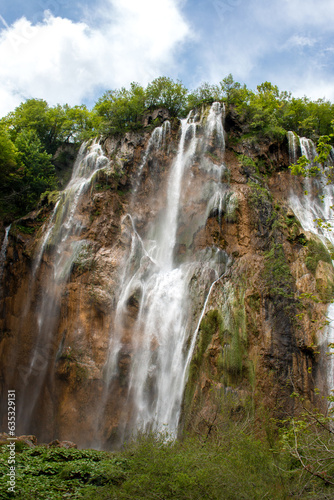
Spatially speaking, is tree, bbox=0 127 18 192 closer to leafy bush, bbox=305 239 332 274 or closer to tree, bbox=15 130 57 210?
tree, bbox=15 130 57 210

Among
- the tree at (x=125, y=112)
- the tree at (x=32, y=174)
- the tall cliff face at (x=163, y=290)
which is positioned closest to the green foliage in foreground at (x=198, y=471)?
the tall cliff face at (x=163, y=290)

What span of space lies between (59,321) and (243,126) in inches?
681

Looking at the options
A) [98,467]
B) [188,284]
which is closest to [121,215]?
[188,284]

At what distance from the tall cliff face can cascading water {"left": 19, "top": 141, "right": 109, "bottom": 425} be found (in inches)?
3.2

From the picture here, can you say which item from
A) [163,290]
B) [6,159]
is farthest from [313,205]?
[6,159]

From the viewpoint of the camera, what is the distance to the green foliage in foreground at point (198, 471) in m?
6.94

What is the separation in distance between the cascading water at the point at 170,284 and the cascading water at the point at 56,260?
3.32m

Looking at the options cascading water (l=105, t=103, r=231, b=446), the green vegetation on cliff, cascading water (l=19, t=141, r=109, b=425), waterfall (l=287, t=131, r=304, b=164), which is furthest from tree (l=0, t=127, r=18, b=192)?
waterfall (l=287, t=131, r=304, b=164)

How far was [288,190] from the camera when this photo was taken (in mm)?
22938

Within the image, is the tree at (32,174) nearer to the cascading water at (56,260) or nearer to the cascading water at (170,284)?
the cascading water at (56,260)

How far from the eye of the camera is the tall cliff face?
1474 centimetres

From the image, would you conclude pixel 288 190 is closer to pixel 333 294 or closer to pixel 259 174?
pixel 259 174

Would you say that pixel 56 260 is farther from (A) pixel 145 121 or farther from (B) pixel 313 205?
(B) pixel 313 205

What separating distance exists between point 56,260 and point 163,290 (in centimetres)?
698
